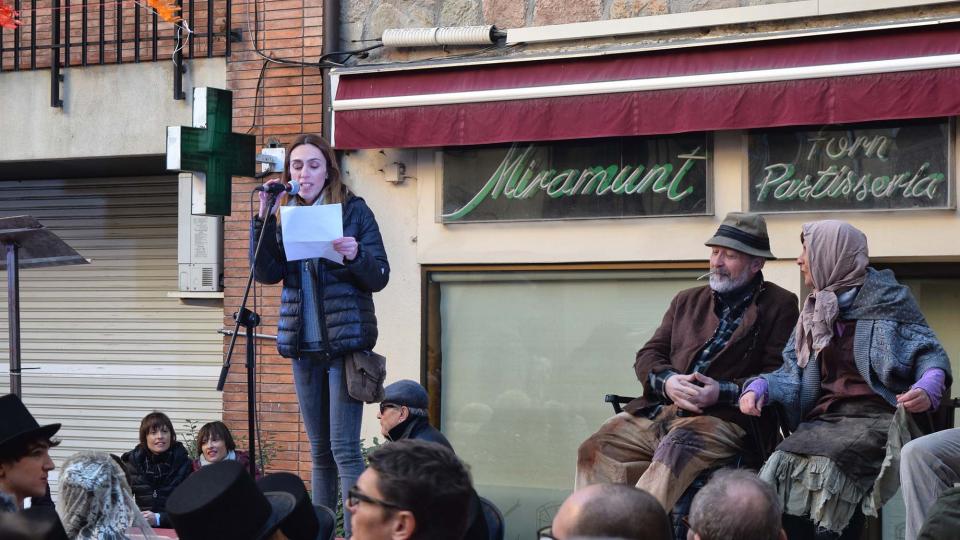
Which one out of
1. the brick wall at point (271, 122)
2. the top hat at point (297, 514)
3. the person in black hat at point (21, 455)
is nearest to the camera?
the top hat at point (297, 514)

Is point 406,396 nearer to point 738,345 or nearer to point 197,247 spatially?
point 738,345

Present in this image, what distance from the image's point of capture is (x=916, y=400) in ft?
18.6

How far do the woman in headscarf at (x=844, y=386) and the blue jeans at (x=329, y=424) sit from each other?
2070 millimetres

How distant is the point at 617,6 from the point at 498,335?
97.8 inches

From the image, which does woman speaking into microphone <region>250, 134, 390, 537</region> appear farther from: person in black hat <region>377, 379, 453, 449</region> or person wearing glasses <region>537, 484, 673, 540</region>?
person wearing glasses <region>537, 484, 673, 540</region>

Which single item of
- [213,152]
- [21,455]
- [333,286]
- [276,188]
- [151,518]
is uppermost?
[213,152]

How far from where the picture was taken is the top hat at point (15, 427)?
5.16m

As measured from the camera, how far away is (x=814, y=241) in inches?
246

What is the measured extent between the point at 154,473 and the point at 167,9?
12.0ft

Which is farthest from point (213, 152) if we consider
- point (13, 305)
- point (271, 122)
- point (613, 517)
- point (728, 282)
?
point (613, 517)

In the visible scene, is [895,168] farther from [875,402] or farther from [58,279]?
[58,279]

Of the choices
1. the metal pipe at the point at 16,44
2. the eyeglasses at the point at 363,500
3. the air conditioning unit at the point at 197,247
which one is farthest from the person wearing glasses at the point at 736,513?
the metal pipe at the point at 16,44

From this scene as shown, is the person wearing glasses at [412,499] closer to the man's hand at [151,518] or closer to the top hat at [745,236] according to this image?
the top hat at [745,236]

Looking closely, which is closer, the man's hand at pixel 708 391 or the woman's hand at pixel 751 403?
the woman's hand at pixel 751 403
